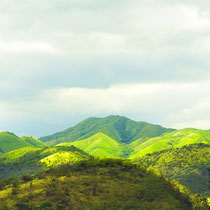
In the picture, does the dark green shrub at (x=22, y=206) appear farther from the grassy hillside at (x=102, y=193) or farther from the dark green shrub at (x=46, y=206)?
the dark green shrub at (x=46, y=206)

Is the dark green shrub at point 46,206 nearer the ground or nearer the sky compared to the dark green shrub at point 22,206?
nearer the ground

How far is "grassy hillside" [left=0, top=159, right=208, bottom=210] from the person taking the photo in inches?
1770

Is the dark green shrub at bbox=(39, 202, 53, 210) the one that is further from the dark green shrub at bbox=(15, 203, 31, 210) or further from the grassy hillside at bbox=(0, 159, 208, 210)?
the dark green shrub at bbox=(15, 203, 31, 210)

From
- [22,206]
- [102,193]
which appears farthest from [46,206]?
[102,193]

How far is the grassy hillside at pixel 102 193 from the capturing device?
44969 mm

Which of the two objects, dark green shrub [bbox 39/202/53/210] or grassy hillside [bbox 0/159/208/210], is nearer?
dark green shrub [bbox 39/202/53/210]

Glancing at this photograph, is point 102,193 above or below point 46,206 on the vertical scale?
below

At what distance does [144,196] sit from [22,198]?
2742 centimetres

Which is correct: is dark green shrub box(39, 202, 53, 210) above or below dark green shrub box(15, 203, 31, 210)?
below

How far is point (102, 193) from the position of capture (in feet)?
171

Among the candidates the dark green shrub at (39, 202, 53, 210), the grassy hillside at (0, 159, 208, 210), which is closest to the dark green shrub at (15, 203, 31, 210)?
the grassy hillside at (0, 159, 208, 210)

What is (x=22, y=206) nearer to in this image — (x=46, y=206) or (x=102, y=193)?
(x=46, y=206)

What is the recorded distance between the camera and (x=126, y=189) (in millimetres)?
54781

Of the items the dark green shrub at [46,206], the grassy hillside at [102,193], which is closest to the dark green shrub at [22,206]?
the grassy hillside at [102,193]
